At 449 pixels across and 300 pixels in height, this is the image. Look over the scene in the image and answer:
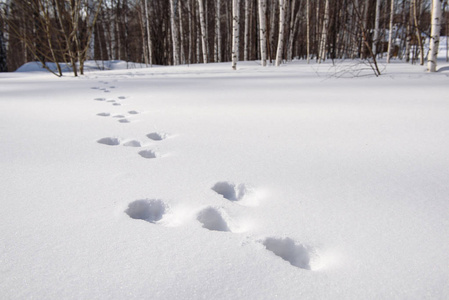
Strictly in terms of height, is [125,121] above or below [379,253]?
above

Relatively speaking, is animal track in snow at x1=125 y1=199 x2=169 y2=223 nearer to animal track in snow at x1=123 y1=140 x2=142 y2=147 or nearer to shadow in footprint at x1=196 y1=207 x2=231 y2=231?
shadow in footprint at x1=196 y1=207 x2=231 y2=231

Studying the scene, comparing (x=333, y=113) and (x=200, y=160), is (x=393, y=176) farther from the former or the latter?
(x=333, y=113)

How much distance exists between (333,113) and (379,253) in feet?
4.57

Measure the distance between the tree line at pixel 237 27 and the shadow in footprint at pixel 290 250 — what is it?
9.36 ft

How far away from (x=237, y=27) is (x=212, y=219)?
20.4 ft

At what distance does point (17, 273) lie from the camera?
558mm

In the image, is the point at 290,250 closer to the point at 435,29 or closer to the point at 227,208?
the point at 227,208

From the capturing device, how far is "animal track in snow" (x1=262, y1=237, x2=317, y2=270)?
25.1 inches

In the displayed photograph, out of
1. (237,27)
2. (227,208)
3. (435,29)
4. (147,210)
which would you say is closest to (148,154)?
(147,210)

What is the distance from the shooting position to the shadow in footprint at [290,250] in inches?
25.2

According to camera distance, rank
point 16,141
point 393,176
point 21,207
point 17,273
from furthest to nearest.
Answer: point 16,141
point 393,176
point 21,207
point 17,273

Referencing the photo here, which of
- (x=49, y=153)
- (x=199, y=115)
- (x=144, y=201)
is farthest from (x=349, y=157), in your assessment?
(x=49, y=153)

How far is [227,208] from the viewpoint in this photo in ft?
2.72

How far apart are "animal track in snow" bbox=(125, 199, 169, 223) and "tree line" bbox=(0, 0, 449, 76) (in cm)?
286
